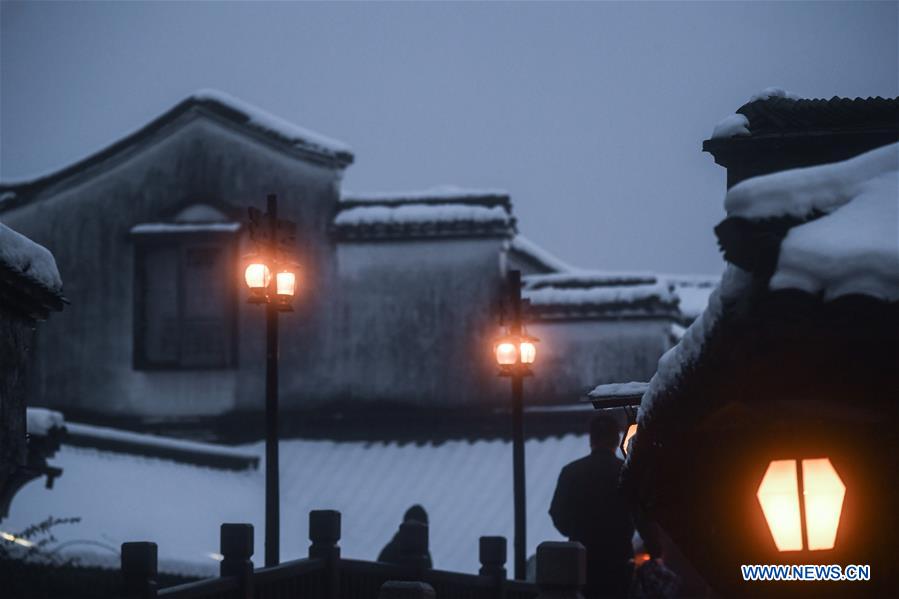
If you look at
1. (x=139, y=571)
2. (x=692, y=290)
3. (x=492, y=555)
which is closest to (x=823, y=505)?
(x=139, y=571)

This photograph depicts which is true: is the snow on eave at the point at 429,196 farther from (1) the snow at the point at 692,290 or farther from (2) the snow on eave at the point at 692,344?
(2) the snow on eave at the point at 692,344

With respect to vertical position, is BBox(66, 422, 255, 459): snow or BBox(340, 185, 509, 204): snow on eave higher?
BBox(340, 185, 509, 204): snow on eave

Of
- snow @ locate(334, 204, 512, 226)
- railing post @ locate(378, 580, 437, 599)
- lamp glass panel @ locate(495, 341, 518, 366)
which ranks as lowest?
railing post @ locate(378, 580, 437, 599)

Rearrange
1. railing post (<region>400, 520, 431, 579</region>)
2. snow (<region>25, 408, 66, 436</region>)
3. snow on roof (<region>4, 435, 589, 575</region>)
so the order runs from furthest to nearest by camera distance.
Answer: snow on roof (<region>4, 435, 589, 575</region>)
snow (<region>25, 408, 66, 436</region>)
railing post (<region>400, 520, 431, 579</region>)

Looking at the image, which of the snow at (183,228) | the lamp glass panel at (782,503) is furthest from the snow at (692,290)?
the lamp glass panel at (782,503)

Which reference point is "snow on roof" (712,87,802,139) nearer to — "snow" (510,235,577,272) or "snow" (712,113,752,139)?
"snow" (712,113,752,139)

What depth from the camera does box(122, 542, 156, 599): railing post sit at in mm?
9328

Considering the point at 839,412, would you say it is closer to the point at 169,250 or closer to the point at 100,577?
the point at 100,577

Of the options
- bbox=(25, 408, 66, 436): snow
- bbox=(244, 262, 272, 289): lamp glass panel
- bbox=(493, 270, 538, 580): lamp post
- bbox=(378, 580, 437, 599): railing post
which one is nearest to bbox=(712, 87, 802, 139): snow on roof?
bbox=(378, 580, 437, 599): railing post

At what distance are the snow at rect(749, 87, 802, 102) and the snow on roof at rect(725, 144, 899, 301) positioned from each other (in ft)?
4.15

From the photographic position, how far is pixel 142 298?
91.3ft

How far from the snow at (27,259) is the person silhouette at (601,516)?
16.5 feet

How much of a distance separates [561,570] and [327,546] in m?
3.89

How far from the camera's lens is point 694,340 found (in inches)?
269
